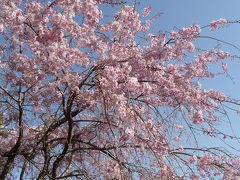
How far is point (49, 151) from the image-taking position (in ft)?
20.5

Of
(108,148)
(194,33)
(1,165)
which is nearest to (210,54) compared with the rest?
(194,33)

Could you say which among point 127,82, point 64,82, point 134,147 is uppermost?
point 64,82

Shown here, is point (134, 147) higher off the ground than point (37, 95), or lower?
lower

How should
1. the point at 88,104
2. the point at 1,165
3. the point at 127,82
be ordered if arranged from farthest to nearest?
the point at 1,165
the point at 88,104
the point at 127,82

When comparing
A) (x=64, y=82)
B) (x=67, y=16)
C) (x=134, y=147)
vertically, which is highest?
(x=67, y=16)

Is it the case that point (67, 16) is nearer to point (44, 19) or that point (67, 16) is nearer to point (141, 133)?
point (44, 19)

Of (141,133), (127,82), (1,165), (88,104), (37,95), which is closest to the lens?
(127,82)

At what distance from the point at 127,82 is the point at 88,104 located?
100 cm

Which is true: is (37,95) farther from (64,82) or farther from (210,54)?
(210,54)

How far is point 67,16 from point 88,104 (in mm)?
1566

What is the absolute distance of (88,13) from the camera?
6105mm

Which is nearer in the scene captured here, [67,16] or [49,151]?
[67,16]

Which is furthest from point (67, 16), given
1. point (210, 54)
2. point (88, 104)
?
point (210, 54)

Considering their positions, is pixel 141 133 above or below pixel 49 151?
below
